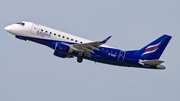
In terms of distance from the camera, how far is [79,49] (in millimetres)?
52000

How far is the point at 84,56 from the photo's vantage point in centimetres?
5325

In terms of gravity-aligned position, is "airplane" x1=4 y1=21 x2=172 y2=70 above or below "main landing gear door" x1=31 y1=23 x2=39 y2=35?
below

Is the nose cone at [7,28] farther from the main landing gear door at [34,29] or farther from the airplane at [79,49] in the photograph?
the main landing gear door at [34,29]

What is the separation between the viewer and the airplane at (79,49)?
51.7 meters

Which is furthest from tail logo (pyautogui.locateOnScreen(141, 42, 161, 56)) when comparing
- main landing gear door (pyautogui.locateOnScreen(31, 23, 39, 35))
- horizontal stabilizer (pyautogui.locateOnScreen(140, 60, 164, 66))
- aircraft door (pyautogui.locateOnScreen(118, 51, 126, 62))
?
main landing gear door (pyautogui.locateOnScreen(31, 23, 39, 35))

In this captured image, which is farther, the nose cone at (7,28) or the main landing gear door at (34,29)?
the nose cone at (7,28)

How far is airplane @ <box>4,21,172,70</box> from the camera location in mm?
51656

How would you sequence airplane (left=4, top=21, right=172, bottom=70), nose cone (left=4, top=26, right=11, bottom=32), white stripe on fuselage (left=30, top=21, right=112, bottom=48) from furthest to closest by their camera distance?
nose cone (left=4, top=26, right=11, bottom=32)
white stripe on fuselage (left=30, top=21, right=112, bottom=48)
airplane (left=4, top=21, right=172, bottom=70)

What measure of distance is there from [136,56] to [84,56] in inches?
443

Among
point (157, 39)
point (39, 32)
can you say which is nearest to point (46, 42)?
point (39, 32)

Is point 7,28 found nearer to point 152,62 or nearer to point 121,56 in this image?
point 121,56

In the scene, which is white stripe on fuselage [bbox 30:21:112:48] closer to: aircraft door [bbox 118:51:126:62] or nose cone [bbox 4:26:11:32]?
nose cone [bbox 4:26:11:32]

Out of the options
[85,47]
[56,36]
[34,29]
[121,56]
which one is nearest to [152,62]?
[121,56]

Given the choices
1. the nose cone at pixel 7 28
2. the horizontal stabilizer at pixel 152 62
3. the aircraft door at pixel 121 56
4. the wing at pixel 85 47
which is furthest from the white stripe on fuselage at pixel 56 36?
the horizontal stabilizer at pixel 152 62
